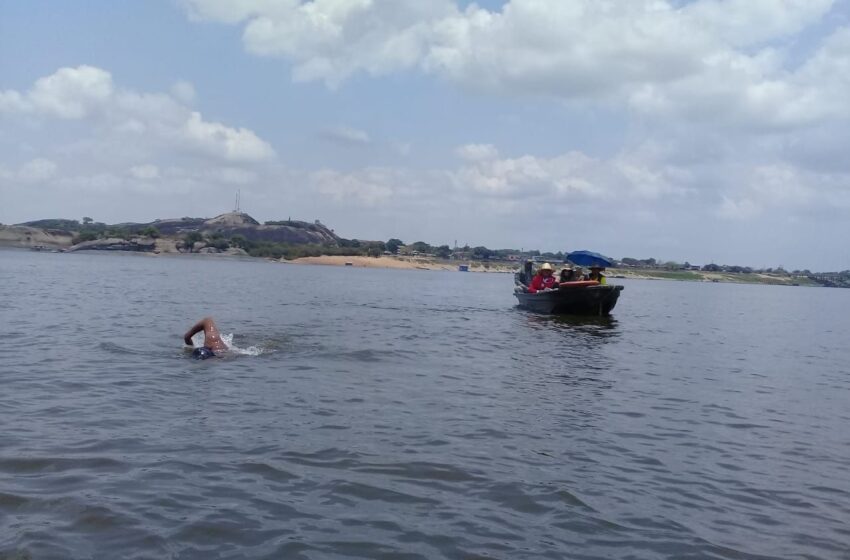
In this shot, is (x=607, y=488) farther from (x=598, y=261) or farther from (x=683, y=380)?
(x=598, y=261)

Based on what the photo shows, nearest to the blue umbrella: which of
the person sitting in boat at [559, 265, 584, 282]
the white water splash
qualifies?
the person sitting in boat at [559, 265, 584, 282]

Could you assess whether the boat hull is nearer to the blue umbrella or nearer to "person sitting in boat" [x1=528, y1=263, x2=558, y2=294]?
"person sitting in boat" [x1=528, y1=263, x2=558, y2=294]

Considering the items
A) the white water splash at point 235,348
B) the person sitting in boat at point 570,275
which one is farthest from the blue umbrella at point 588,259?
the white water splash at point 235,348

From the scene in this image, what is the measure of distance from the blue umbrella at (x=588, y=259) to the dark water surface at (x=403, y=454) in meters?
20.1

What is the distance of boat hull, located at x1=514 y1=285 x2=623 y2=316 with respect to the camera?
36.4 m

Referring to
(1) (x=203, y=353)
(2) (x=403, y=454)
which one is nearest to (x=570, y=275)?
(1) (x=203, y=353)

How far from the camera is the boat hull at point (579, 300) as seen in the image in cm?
3638

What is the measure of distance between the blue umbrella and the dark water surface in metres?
20.1

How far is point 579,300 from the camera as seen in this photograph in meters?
36.8

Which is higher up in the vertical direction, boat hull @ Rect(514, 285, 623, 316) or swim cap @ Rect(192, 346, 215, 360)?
boat hull @ Rect(514, 285, 623, 316)

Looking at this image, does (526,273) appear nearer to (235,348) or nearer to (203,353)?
(235,348)

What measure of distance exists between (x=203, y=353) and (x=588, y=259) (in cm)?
2963

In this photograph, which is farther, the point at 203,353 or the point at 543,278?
the point at 543,278

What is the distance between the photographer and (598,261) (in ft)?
138
